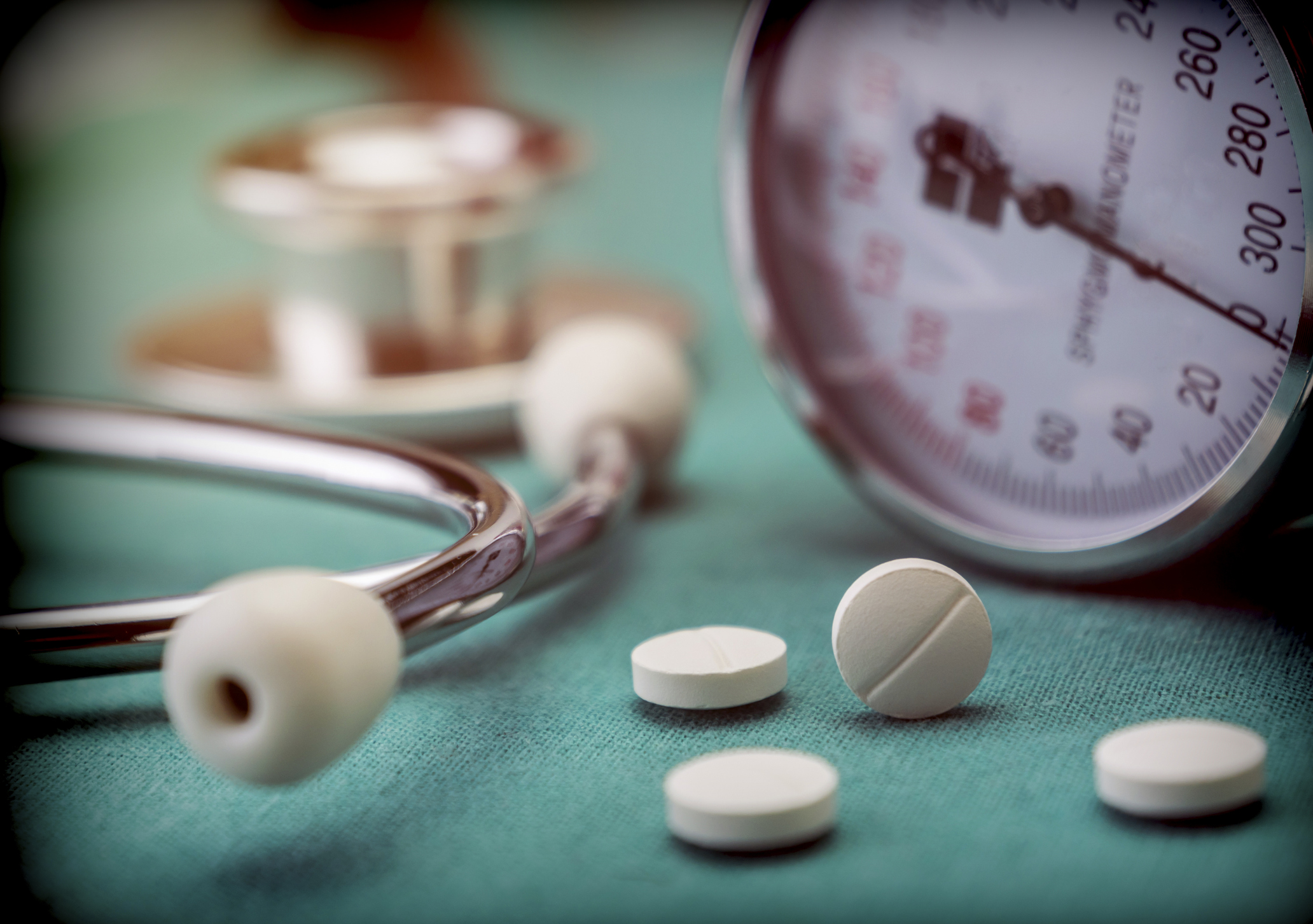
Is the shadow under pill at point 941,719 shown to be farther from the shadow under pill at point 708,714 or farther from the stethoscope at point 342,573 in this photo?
the stethoscope at point 342,573

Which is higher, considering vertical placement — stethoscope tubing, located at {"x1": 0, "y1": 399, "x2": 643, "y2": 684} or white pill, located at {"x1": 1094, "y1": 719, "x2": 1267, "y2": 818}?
white pill, located at {"x1": 1094, "y1": 719, "x2": 1267, "y2": 818}

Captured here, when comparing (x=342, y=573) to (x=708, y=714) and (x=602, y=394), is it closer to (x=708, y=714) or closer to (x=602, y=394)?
(x=708, y=714)

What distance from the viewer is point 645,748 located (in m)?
0.59

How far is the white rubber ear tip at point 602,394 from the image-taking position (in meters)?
0.88

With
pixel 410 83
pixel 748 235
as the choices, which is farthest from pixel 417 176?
pixel 410 83

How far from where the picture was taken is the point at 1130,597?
28.0 inches

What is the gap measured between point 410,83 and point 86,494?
109 cm

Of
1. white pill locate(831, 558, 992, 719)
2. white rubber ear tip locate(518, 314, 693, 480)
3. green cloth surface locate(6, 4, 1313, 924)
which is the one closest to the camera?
green cloth surface locate(6, 4, 1313, 924)

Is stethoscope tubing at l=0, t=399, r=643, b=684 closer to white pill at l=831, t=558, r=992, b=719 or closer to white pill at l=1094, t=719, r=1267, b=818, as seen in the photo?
white pill at l=831, t=558, r=992, b=719

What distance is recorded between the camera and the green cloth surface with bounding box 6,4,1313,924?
1.59 feet

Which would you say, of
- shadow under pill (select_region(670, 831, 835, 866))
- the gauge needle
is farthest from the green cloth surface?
the gauge needle

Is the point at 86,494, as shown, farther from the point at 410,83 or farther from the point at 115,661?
the point at 410,83

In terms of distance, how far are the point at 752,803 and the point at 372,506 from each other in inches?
12.8

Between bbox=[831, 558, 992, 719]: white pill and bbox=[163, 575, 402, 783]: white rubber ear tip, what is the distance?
0.68 feet
